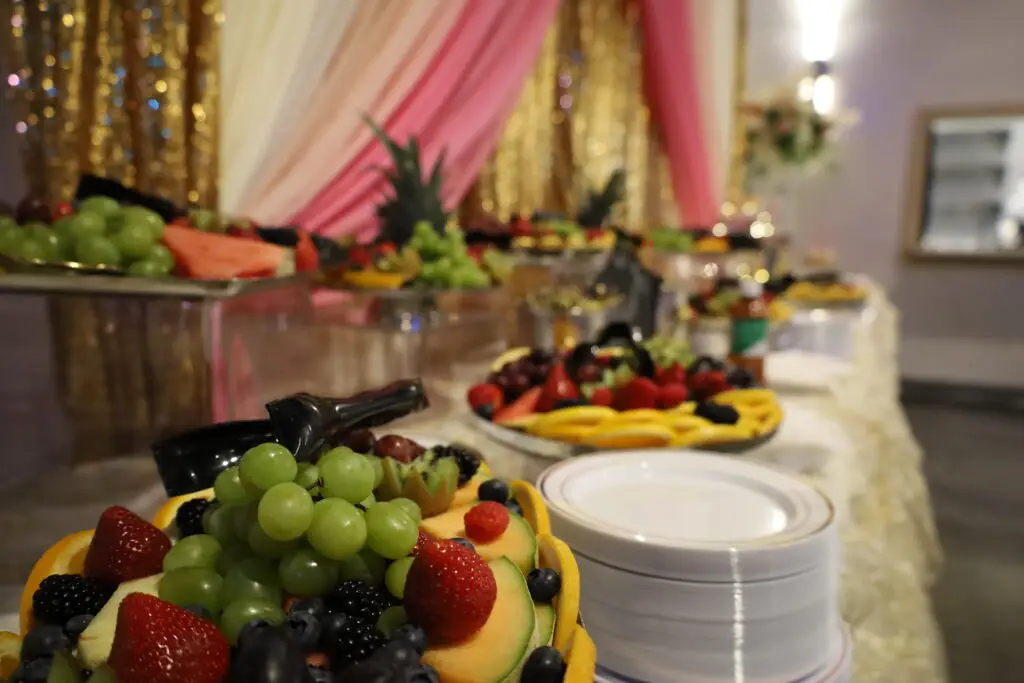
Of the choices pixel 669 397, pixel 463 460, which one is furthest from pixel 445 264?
pixel 463 460

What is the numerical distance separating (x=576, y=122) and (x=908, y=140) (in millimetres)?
2419

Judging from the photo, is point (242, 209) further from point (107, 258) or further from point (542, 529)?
point (542, 529)

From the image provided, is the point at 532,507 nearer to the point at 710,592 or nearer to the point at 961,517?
the point at 710,592

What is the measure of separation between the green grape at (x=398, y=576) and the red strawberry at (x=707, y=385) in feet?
→ 1.98

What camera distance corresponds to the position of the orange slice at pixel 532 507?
1.55ft

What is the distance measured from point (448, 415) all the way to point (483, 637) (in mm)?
631


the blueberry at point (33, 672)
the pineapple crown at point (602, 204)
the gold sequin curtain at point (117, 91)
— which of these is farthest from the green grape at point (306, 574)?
the pineapple crown at point (602, 204)

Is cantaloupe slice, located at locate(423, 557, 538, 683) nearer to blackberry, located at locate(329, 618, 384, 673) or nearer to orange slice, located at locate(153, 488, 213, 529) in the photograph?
blackberry, located at locate(329, 618, 384, 673)

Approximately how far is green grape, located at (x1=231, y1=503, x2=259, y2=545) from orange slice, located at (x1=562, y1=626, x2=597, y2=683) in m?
0.17

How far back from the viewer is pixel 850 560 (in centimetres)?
73

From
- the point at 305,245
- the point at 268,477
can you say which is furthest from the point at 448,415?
the point at 268,477

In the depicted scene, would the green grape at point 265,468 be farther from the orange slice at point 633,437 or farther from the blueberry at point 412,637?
the orange slice at point 633,437

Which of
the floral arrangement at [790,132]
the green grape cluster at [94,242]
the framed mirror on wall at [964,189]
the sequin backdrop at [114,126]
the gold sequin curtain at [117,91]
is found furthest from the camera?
the framed mirror on wall at [964,189]

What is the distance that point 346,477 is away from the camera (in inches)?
Result: 16.2
